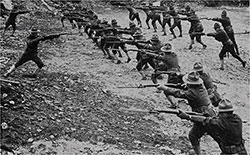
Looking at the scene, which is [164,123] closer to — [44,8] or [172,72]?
[172,72]

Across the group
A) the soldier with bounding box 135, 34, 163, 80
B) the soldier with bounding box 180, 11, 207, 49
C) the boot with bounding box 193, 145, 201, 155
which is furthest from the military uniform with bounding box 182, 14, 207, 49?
the boot with bounding box 193, 145, 201, 155

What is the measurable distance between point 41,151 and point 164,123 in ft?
10.5

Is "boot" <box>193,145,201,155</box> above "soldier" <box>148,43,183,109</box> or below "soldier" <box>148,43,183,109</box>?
below

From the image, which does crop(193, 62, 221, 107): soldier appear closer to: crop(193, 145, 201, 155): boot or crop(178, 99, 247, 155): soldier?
crop(193, 145, 201, 155): boot

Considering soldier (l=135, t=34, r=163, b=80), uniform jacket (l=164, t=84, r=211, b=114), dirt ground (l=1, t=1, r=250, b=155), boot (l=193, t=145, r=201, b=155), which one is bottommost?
dirt ground (l=1, t=1, r=250, b=155)

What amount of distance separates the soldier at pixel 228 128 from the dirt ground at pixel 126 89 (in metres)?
1.48

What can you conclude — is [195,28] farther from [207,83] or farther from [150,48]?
[207,83]

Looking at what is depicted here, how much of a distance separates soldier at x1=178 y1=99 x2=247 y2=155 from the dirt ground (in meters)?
1.48

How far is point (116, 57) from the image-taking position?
13.7 m

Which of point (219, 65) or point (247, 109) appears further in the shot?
point (219, 65)

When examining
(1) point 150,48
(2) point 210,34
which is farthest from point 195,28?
(1) point 150,48

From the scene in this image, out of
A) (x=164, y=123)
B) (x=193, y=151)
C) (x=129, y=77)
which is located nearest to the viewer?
(x=193, y=151)

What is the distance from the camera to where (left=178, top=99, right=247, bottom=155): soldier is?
5852 mm

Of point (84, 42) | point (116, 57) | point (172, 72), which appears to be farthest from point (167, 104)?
point (84, 42)
